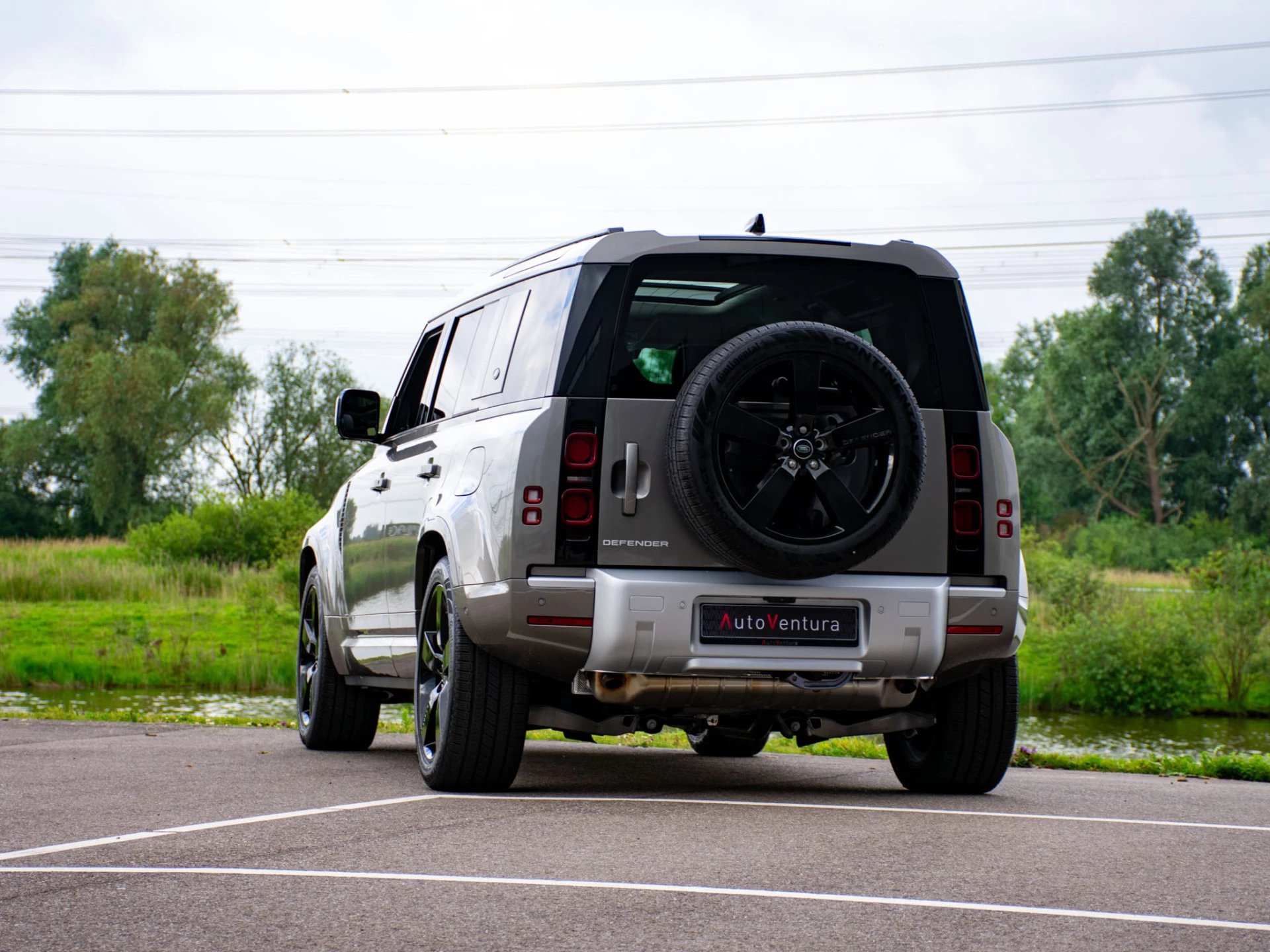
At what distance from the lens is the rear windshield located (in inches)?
246

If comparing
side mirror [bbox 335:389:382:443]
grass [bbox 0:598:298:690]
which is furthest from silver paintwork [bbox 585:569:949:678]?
grass [bbox 0:598:298:690]

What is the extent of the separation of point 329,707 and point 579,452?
3824 mm

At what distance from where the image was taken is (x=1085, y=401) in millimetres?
63938

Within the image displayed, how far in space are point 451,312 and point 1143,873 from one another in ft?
15.0

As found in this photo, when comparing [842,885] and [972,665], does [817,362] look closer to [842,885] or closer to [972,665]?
[972,665]

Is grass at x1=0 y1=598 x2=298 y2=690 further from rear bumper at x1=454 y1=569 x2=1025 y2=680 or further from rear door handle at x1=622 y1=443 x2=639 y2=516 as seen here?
rear door handle at x1=622 y1=443 x2=639 y2=516

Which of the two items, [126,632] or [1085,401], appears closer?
[126,632]

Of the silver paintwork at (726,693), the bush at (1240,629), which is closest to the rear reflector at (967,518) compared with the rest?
the silver paintwork at (726,693)

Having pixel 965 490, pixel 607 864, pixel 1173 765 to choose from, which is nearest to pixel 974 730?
pixel 965 490

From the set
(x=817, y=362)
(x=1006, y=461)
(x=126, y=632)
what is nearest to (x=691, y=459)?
(x=817, y=362)

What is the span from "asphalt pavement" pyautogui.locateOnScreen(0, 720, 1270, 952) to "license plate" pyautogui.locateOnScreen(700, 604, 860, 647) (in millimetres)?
657

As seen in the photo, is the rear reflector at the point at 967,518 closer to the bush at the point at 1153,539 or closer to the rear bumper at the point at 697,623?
the rear bumper at the point at 697,623

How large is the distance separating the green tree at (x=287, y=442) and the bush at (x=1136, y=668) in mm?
43893

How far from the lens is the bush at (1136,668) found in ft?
76.2
